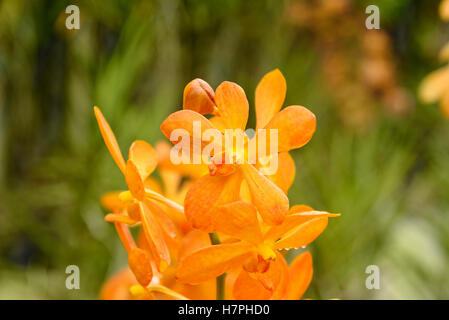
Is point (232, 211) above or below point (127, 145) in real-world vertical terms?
below

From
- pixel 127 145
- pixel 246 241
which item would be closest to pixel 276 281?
pixel 246 241

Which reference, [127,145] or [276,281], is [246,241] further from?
[127,145]

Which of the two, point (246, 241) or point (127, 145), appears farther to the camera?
point (127, 145)

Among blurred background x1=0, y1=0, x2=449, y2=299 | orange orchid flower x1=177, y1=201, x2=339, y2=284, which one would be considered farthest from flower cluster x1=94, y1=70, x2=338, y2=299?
blurred background x1=0, y1=0, x2=449, y2=299

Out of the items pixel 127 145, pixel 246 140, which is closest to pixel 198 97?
pixel 246 140

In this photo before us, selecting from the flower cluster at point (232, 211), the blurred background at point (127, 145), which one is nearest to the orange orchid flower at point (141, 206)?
the flower cluster at point (232, 211)

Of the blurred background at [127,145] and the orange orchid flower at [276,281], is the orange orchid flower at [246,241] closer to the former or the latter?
the orange orchid flower at [276,281]
